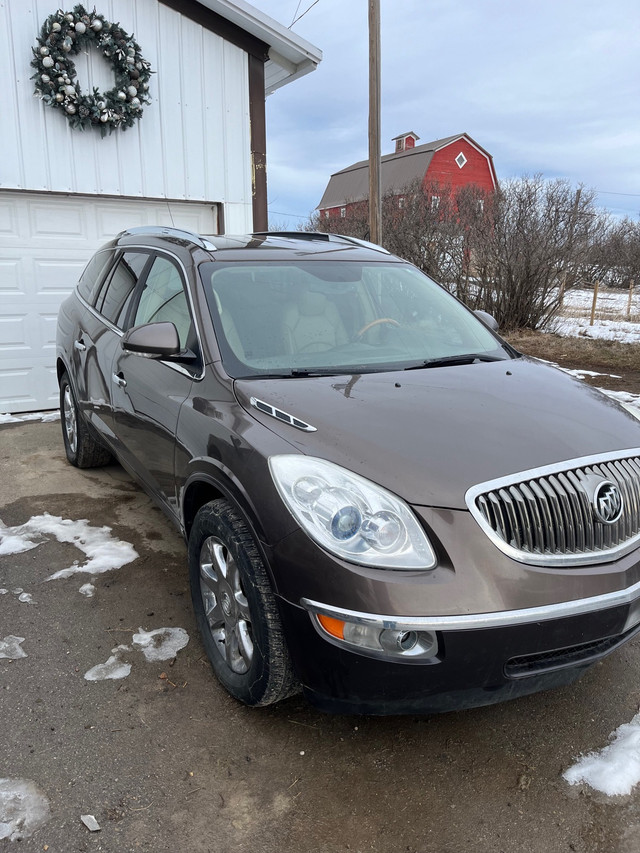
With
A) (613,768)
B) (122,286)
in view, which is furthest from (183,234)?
(613,768)

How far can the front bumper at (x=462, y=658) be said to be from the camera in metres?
1.95

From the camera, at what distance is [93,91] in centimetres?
725

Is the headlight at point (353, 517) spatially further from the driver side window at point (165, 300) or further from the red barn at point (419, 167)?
the red barn at point (419, 167)

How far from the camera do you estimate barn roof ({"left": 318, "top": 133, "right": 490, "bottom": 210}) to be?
34.0 meters

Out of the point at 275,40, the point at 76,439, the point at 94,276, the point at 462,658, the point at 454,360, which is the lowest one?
the point at 76,439

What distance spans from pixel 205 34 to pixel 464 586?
25.9ft

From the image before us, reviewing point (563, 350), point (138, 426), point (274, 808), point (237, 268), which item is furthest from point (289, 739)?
point (563, 350)

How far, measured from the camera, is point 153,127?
25.3 feet

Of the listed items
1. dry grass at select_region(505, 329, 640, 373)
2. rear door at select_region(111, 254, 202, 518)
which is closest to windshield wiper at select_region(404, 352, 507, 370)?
rear door at select_region(111, 254, 202, 518)

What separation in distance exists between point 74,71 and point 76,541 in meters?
5.41

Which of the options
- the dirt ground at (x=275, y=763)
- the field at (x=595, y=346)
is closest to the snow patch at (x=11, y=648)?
the dirt ground at (x=275, y=763)

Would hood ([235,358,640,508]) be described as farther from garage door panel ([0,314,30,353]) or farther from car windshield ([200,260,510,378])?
garage door panel ([0,314,30,353])

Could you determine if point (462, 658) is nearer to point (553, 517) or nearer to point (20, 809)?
point (553, 517)

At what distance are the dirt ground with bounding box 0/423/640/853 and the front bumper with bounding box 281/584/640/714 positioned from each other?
0.33 meters
